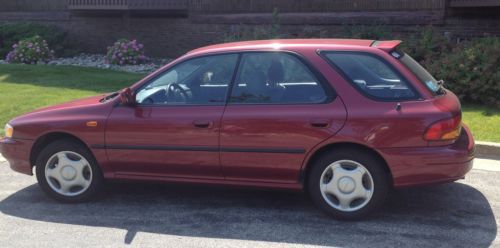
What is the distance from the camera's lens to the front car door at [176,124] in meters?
5.31

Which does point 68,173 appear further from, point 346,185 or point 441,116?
point 441,116

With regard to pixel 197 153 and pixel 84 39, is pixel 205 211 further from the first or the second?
pixel 84 39

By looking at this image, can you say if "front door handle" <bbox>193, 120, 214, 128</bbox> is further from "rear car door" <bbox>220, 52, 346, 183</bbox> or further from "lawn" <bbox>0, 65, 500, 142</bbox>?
"lawn" <bbox>0, 65, 500, 142</bbox>

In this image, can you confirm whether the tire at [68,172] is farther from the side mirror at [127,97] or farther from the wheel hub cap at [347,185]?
the wheel hub cap at [347,185]

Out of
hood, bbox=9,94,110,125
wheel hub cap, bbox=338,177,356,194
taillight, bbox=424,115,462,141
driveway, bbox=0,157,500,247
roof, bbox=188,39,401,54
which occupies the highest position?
roof, bbox=188,39,401,54

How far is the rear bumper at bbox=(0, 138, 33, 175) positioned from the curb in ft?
16.3

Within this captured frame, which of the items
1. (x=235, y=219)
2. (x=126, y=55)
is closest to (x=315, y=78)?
(x=235, y=219)

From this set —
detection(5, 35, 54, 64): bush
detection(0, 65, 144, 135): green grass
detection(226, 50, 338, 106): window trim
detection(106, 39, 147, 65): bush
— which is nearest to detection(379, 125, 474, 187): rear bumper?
detection(226, 50, 338, 106): window trim

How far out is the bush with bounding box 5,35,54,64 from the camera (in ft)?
55.3

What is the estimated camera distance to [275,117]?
5.11 metres

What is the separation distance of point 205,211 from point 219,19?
1134cm

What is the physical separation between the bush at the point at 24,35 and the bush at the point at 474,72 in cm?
1196

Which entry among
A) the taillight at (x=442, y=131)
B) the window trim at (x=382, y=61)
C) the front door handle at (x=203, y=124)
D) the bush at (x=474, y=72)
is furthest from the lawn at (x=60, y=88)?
the front door handle at (x=203, y=124)

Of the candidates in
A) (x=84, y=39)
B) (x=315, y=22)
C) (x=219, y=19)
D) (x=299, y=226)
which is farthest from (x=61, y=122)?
(x=84, y=39)
